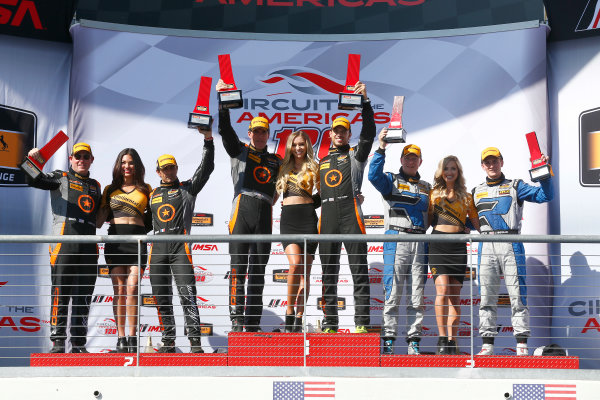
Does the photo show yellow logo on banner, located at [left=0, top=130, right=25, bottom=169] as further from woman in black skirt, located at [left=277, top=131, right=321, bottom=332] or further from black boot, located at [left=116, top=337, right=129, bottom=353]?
woman in black skirt, located at [left=277, top=131, right=321, bottom=332]

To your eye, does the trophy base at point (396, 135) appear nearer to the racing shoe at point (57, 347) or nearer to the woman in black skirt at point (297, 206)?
the woman in black skirt at point (297, 206)

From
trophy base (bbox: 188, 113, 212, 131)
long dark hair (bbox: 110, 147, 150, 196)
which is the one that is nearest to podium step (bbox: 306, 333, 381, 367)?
trophy base (bbox: 188, 113, 212, 131)

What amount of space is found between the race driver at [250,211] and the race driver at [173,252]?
0.59 feet

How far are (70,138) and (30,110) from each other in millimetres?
418

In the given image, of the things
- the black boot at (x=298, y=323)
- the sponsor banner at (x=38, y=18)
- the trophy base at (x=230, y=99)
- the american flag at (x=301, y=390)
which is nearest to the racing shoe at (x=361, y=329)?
the black boot at (x=298, y=323)

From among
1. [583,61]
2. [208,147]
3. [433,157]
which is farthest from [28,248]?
[583,61]

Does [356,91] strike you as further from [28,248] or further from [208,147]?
[28,248]

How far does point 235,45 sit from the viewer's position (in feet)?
21.3

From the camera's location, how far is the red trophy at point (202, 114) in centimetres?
478

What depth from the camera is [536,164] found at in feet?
15.8

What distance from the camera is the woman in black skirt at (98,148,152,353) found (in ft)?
16.0

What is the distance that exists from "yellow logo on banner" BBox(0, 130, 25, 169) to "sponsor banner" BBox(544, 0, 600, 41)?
168 inches

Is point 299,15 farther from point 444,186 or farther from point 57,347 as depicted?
point 57,347

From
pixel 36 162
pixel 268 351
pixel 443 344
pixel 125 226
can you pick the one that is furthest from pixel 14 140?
pixel 443 344
